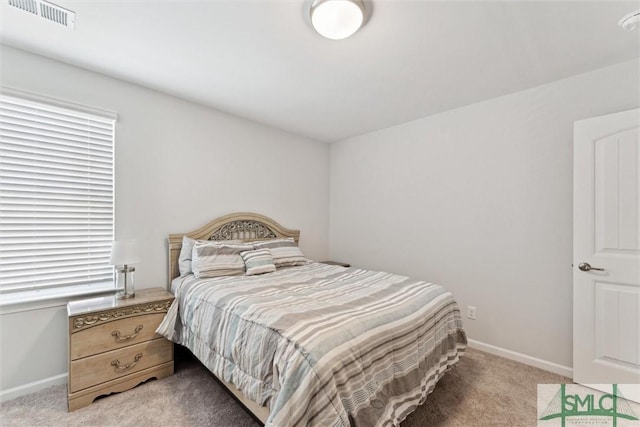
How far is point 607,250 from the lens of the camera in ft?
7.02

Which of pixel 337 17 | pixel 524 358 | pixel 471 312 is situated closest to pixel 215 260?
pixel 337 17

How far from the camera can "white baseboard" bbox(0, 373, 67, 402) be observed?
78.3 inches

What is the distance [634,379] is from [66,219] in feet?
14.4

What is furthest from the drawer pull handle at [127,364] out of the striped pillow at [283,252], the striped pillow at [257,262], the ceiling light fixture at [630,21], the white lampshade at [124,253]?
the ceiling light fixture at [630,21]

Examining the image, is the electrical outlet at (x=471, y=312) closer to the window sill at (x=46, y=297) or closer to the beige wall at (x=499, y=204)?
the beige wall at (x=499, y=204)

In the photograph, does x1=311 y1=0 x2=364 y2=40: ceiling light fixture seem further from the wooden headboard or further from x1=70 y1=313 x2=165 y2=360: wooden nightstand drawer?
x1=70 y1=313 x2=165 y2=360: wooden nightstand drawer

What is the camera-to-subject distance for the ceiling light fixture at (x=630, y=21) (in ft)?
5.51

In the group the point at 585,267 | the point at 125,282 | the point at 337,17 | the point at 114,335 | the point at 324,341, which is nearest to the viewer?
the point at 324,341

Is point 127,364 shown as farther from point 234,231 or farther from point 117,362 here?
point 234,231

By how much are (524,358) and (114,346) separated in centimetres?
338

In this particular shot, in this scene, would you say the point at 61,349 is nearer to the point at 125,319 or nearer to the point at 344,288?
the point at 125,319

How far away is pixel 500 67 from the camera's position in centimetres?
226

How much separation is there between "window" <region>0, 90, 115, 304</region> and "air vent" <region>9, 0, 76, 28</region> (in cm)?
68

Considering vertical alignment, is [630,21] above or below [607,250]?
above
